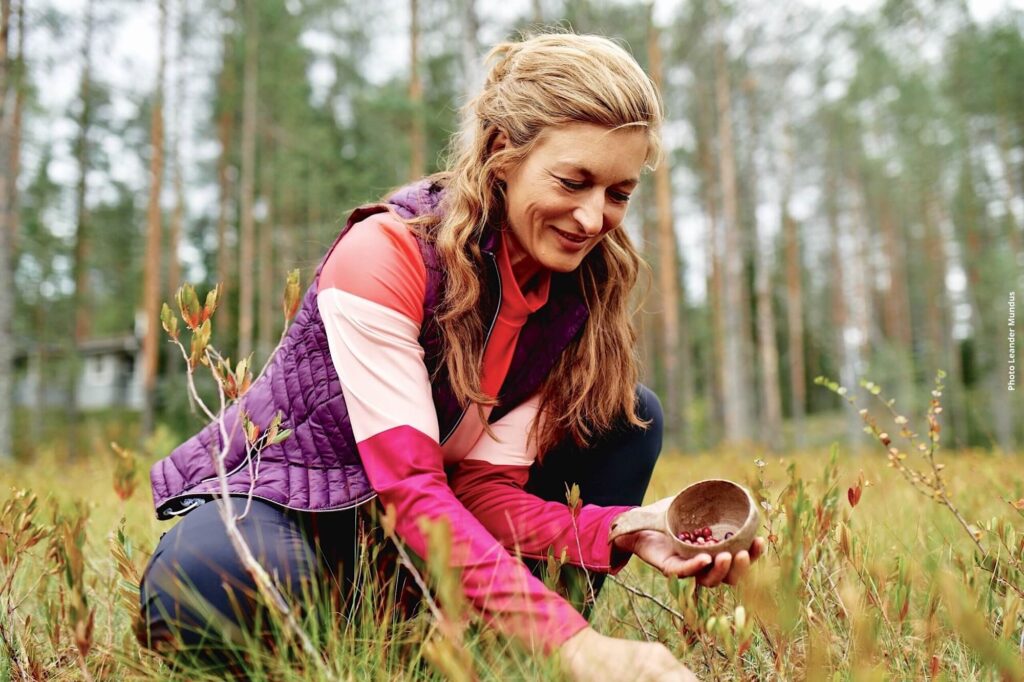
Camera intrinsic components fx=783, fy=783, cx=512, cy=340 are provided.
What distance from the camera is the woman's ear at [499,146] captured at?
1.99 meters

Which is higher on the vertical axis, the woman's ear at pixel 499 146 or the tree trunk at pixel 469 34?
the tree trunk at pixel 469 34

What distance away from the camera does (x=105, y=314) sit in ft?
116

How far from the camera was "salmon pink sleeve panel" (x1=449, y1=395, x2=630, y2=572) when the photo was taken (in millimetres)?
1976

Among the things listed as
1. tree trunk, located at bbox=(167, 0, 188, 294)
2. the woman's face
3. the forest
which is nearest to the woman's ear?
the woman's face

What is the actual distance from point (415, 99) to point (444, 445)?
39.8 feet

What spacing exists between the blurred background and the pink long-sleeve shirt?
330 inches

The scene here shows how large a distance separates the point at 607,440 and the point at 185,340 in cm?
1792

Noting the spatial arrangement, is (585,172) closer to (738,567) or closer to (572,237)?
(572,237)

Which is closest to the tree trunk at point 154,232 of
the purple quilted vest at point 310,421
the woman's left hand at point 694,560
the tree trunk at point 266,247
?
the tree trunk at point 266,247

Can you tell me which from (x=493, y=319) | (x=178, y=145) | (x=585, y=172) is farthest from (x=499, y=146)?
(x=178, y=145)

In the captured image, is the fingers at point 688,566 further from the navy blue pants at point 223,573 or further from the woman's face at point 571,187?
the woman's face at point 571,187

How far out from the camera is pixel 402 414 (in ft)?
5.35

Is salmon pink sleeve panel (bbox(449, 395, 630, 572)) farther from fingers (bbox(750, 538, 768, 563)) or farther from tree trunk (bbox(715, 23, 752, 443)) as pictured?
tree trunk (bbox(715, 23, 752, 443))

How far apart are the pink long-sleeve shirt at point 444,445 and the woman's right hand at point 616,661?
0.03 meters
